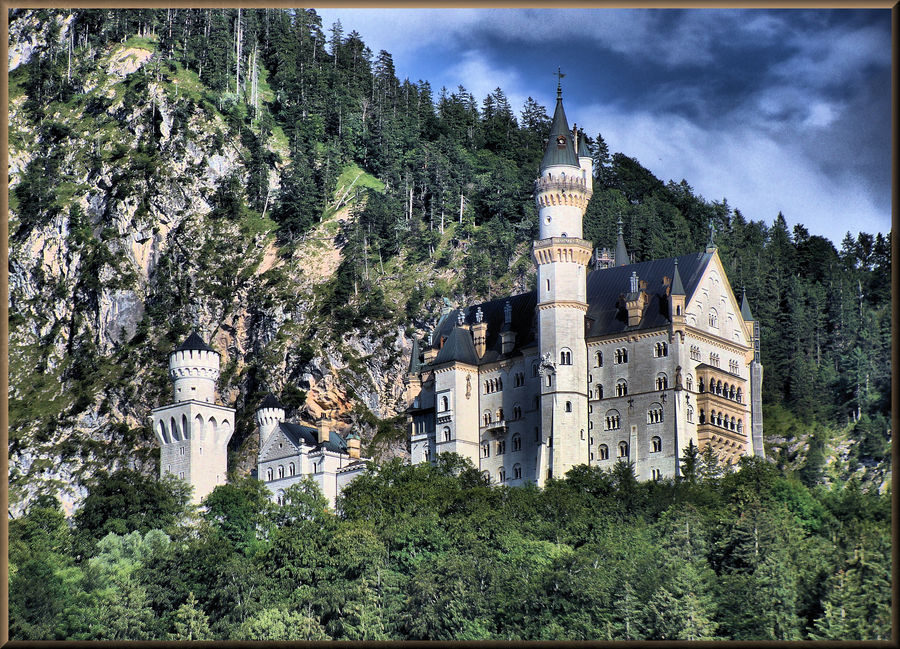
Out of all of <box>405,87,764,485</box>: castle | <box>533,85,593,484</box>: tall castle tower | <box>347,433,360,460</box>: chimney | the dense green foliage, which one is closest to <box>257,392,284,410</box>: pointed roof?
<box>347,433,360,460</box>: chimney

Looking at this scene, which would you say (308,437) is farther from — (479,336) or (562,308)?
(562,308)

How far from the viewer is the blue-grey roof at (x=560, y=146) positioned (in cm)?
10138

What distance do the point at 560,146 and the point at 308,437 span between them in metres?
27.8

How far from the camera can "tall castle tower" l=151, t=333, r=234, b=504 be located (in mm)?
109000

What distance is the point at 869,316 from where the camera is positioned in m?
125

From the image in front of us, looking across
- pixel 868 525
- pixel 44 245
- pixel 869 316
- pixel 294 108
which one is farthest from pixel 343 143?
pixel 868 525

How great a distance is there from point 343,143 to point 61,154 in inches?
1111

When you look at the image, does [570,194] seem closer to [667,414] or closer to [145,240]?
[667,414]

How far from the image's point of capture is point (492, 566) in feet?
262

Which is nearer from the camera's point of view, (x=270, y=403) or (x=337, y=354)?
(x=270, y=403)

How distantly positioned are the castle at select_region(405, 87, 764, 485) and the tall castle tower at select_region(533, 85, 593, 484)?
0.07 meters

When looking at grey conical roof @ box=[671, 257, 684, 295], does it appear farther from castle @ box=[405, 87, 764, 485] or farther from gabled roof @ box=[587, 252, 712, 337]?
gabled roof @ box=[587, 252, 712, 337]

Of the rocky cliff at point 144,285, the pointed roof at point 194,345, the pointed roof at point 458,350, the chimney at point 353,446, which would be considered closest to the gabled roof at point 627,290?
the pointed roof at point 458,350

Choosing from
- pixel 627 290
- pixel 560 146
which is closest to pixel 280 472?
pixel 627 290
